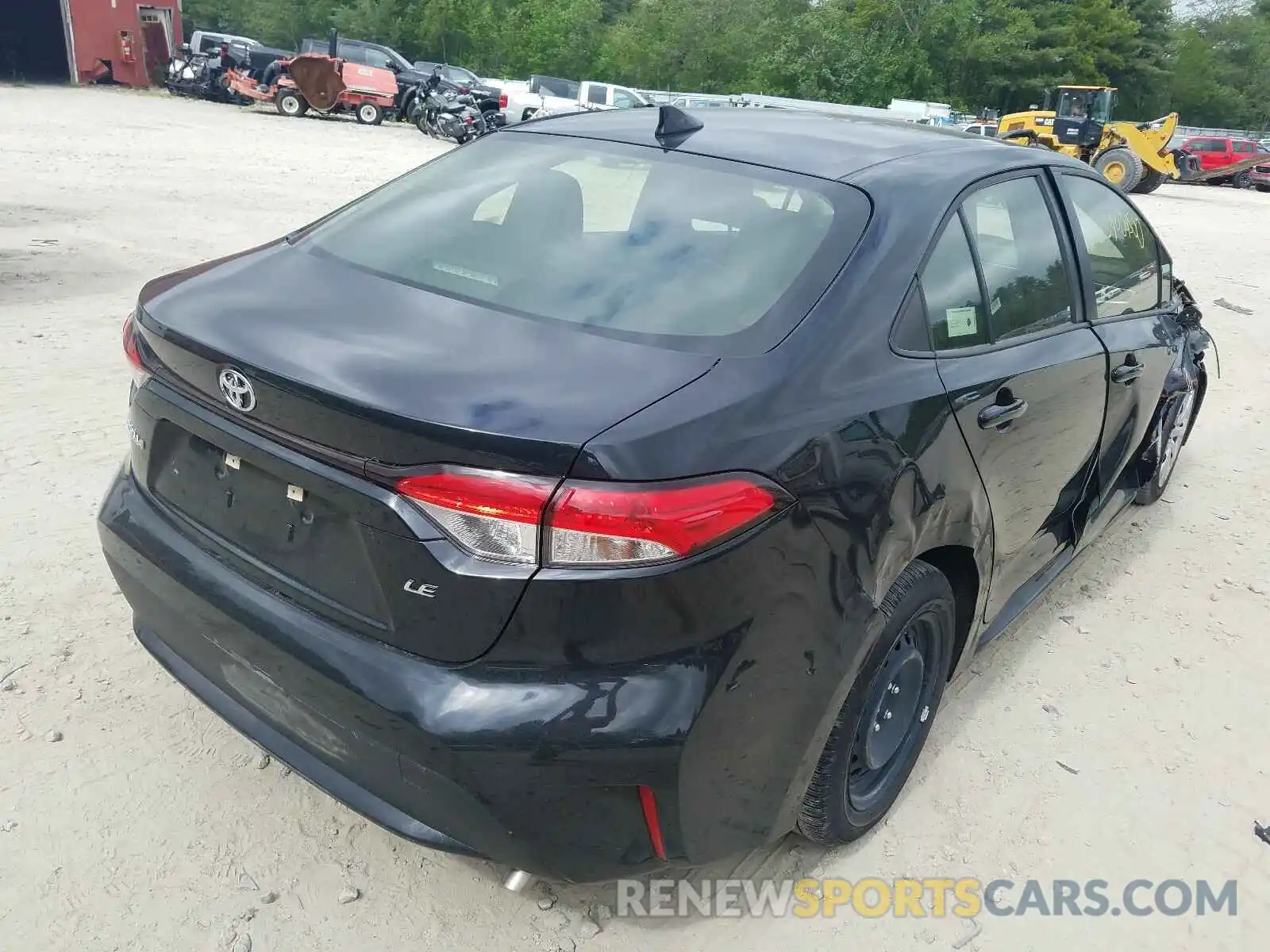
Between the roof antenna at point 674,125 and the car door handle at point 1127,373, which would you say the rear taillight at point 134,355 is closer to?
the roof antenna at point 674,125

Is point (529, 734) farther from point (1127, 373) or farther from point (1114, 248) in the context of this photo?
point (1114, 248)

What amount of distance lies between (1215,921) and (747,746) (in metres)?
1.44

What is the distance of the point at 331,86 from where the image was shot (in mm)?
27016

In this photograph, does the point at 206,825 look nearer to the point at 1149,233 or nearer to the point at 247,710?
the point at 247,710

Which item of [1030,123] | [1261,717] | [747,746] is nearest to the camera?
[747,746]

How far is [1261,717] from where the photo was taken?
10.6 feet

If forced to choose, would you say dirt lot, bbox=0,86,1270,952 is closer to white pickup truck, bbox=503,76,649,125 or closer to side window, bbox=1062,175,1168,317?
side window, bbox=1062,175,1168,317

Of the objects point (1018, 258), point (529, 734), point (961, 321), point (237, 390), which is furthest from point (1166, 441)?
point (237, 390)

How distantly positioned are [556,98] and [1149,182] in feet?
49.4

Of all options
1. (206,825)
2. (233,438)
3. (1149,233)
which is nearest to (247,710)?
(206,825)

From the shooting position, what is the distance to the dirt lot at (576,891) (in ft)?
7.41

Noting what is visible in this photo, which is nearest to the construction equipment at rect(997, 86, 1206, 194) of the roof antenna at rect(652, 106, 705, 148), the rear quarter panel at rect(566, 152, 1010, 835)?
the roof antenna at rect(652, 106, 705, 148)

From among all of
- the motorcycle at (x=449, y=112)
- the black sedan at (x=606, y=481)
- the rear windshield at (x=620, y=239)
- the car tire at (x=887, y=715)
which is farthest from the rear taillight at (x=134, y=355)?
the motorcycle at (x=449, y=112)

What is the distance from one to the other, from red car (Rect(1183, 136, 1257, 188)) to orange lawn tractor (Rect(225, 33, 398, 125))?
79.7ft
